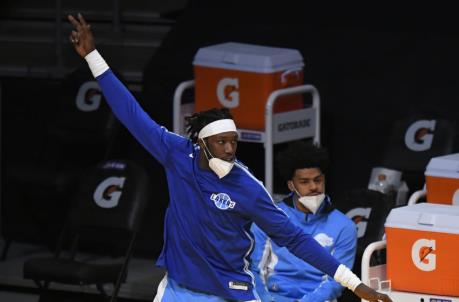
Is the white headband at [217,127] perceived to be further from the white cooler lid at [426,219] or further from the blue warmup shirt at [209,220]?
the white cooler lid at [426,219]

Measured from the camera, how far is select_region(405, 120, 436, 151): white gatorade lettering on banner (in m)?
7.88

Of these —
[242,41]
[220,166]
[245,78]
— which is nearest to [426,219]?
[220,166]

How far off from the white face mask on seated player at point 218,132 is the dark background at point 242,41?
2.78 meters

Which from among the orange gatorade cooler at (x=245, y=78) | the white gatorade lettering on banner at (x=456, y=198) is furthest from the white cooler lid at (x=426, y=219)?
the orange gatorade cooler at (x=245, y=78)

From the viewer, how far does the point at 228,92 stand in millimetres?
8016

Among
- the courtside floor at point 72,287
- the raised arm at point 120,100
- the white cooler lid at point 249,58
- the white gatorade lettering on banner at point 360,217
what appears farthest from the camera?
the courtside floor at point 72,287

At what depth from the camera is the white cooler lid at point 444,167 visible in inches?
266

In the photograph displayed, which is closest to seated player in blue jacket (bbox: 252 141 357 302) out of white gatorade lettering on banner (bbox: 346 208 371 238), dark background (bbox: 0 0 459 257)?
white gatorade lettering on banner (bbox: 346 208 371 238)

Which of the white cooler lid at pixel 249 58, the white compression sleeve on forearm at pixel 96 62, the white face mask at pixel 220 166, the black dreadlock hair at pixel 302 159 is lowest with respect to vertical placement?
the black dreadlock hair at pixel 302 159

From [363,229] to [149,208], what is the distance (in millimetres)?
2044

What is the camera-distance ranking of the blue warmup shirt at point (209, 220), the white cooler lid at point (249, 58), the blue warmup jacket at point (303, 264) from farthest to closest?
1. the white cooler lid at point (249, 58)
2. the blue warmup jacket at point (303, 264)
3. the blue warmup shirt at point (209, 220)

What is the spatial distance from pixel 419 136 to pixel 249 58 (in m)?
1.06

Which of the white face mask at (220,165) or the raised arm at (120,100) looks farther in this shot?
the raised arm at (120,100)

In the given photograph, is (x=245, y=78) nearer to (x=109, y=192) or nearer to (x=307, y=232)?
(x=109, y=192)
